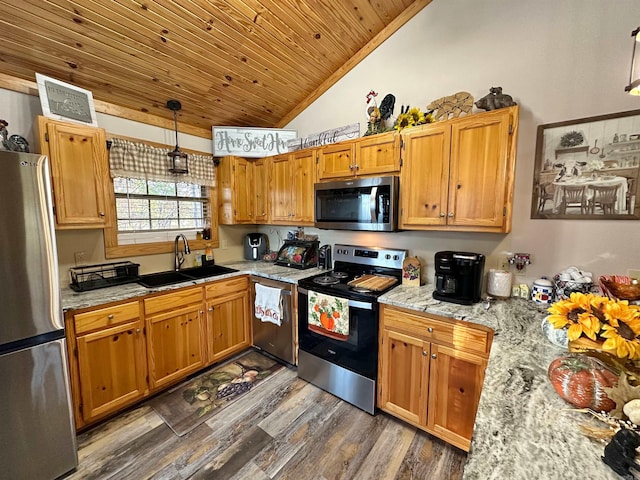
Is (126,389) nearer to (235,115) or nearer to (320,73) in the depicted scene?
(235,115)

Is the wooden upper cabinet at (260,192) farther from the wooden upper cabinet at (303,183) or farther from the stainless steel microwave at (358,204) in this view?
the stainless steel microwave at (358,204)

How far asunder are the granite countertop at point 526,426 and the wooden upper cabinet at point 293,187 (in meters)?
1.95

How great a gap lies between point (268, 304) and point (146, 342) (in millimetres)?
1040

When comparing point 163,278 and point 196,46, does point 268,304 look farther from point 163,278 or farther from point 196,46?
point 196,46

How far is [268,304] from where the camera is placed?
2.66m

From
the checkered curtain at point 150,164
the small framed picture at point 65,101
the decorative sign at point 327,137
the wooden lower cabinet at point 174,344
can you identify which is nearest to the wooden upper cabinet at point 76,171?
the small framed picture at point 65,101

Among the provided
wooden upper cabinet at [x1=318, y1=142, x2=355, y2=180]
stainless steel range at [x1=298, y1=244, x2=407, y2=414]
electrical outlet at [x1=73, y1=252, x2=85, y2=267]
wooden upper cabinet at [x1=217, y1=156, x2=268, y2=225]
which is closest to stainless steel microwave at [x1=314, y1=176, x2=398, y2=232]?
wooden upper cabinet at [x1=318, y1=142, x2=355, y2=180]

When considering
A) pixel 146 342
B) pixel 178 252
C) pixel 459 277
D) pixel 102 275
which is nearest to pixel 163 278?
pixel 178 252

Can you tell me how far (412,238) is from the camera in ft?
7.88

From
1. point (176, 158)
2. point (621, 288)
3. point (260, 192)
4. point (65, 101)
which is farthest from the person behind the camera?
point (260, 192)

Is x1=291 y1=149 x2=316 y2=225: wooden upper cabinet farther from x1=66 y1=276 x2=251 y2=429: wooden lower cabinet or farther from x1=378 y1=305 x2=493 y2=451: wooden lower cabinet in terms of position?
x1=378 y1=305 x2=493 y2=451: wooden lower cabinet

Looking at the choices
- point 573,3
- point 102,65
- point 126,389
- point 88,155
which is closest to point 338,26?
point 573,3

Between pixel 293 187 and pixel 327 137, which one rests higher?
pixel 327 137

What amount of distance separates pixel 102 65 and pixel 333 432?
10.5ft
